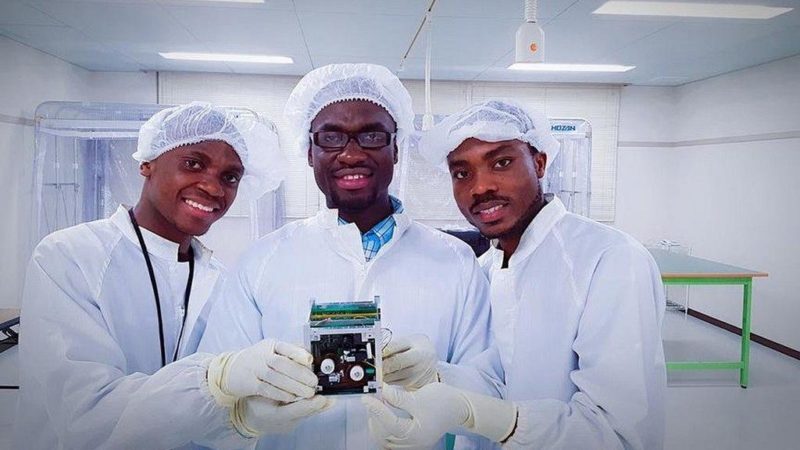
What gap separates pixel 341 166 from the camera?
104 centimetres

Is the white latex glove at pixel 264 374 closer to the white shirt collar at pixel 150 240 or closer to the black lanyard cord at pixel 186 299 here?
the black lanyard cord at pixel 186 299

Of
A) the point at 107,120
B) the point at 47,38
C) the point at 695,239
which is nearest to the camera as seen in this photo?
the point at 47,38

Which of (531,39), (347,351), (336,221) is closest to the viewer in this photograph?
(347,351)

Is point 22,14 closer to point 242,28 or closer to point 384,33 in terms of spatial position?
point 242,28

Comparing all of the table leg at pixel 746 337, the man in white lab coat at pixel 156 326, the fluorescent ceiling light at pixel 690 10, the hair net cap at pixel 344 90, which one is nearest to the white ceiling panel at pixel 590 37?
the fluorescent ceiling light at pixel 690 10

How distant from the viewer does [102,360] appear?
90cm

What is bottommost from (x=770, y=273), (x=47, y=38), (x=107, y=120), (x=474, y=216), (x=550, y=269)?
(x=770, y=273)

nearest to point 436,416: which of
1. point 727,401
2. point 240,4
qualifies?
point 240,4

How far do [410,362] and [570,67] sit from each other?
3840 millimetres

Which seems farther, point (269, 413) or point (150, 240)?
point (150, 240)

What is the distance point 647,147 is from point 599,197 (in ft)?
2.08

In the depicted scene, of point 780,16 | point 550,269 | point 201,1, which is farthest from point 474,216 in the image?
point 780,16

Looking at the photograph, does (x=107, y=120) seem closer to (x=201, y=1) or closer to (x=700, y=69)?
(x=201, y=1)

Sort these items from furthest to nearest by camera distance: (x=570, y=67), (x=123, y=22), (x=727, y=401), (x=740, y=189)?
(x=570, y=67) → (x=740, y=189) → (x=123, y=22) → (x=727, y=401)
